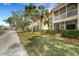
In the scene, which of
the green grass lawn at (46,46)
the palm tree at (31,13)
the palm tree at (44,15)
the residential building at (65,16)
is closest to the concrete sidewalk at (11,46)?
the green grass lawn at (46,46)

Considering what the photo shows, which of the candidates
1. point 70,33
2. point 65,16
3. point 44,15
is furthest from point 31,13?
point 70,33

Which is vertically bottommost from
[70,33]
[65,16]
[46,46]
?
[46,46]

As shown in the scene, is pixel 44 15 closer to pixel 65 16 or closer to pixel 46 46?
pixel 65 16

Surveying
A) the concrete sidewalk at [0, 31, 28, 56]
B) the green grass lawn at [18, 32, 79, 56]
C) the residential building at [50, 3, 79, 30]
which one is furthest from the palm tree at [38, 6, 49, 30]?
the concrete sidewalk at [0, 31, 28, 56]

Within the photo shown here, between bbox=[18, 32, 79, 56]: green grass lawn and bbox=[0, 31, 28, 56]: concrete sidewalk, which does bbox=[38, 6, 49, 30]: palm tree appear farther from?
bbox=[0, 31, 28, 56]: concrete sidewalk

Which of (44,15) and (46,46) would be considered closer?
(46,46)

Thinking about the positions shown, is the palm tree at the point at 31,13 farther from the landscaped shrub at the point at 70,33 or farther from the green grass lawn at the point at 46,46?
the landscaped shrub at the point at 70,33
